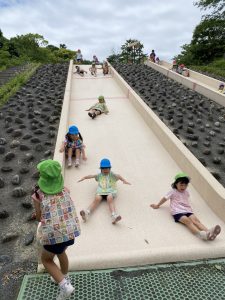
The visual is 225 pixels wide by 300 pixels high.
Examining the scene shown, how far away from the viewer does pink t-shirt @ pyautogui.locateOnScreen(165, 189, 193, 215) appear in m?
4.97

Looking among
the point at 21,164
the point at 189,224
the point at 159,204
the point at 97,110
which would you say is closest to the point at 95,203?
the point at 159,204

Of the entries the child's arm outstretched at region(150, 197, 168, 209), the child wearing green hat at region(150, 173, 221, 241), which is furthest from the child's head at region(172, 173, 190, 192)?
the child's arm outstretched at region(150, 197, 168, 209)

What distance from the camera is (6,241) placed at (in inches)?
175

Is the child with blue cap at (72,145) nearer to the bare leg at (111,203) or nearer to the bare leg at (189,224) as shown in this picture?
the bare leg at (111,203)

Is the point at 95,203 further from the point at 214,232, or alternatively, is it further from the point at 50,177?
the point at 50,177

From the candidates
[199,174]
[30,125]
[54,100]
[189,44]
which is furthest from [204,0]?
[199,174]

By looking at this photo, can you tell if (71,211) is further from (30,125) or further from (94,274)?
(30,125)

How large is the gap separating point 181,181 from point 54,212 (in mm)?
2309

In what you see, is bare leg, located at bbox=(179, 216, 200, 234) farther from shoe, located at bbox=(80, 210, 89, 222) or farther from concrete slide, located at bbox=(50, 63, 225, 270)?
shoe, located at bbox=(80, 210, 89, 222)

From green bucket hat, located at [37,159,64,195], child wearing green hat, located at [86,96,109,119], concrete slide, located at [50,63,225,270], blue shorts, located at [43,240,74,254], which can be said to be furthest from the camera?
child wearing green hat, located at [86,96,109,119]

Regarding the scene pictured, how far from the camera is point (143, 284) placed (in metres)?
3.78

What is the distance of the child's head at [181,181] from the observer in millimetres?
4897

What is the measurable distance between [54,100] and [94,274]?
8.84m

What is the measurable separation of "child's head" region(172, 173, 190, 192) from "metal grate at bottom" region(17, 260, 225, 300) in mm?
1245
